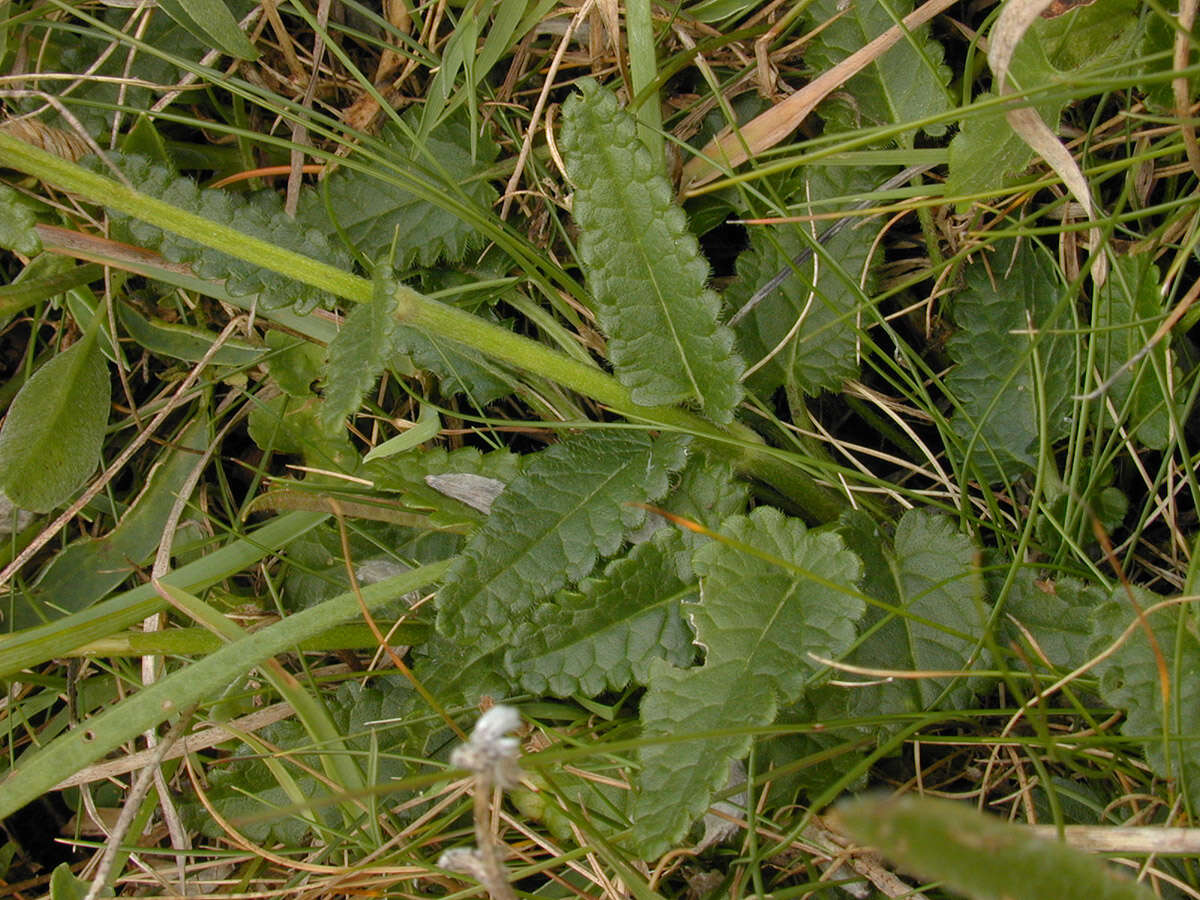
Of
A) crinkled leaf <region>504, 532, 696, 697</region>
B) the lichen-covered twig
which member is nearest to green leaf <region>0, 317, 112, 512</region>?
crinkled leaf <region>504, 532, 696, 697</region>

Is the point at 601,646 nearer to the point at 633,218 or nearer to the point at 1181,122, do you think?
the point at 633,218

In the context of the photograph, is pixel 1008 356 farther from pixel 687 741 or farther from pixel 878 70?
pixel 687 741

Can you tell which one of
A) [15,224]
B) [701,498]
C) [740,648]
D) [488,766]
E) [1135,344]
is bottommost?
[740,648]

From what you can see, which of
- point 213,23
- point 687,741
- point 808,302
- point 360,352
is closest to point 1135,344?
point 808,302

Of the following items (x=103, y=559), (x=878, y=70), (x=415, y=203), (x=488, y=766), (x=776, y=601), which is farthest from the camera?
(x=103, y=559)

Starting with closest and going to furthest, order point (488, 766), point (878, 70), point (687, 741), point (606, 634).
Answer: point (488, 766) → point (687, 741) → point (606, 634) → point (878, 70)

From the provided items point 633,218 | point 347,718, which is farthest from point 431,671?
point 633,218

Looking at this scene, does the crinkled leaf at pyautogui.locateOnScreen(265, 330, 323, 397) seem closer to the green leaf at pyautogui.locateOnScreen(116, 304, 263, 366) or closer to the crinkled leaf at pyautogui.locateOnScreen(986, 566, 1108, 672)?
the green leaf at pyautogui.locateOnScreen(116, 304, 263, 366)
